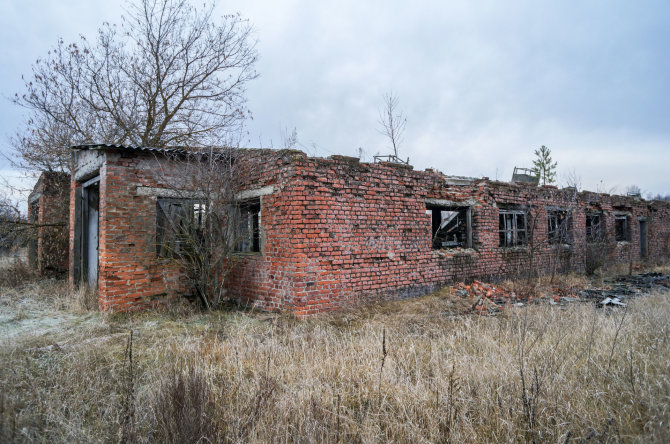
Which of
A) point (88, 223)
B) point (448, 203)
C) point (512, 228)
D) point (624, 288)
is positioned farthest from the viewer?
point (512, 228)

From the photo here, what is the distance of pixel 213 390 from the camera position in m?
2.92

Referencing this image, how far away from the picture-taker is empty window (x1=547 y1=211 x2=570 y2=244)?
35.9ft

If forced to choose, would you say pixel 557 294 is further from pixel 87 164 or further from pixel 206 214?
pixel 87 164

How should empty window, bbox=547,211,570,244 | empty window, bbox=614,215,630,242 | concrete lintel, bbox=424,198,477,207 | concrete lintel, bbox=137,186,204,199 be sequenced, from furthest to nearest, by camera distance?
empty window, bbox=614,215,630,242
empty window, bbox=547,211,570,244
concrete lintel, bbox=424,198,477,207
concrete lintel, bbox=137,186,204,199

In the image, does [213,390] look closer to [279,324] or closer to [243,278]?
[279,324]

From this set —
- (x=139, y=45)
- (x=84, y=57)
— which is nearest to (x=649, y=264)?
(x=139, y=45)

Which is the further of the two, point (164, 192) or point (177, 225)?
point (164, 192)

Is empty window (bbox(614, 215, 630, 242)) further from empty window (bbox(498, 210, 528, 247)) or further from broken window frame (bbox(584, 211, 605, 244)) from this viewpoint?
empty window (bbox(498, 210, 528, 247))

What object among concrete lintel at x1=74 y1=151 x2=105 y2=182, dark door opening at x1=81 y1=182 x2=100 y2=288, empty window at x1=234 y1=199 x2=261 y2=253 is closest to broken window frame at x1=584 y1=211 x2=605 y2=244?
empty window at x1=234 y1=199 x2=261 y2=253

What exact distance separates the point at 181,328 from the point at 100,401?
9.01ft

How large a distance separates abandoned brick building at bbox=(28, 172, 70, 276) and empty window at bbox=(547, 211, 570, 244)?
1469cm

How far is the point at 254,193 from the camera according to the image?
700 centimetres

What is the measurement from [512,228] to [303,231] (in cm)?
684

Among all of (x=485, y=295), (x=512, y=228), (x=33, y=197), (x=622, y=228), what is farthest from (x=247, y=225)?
(x=622, y=228)
